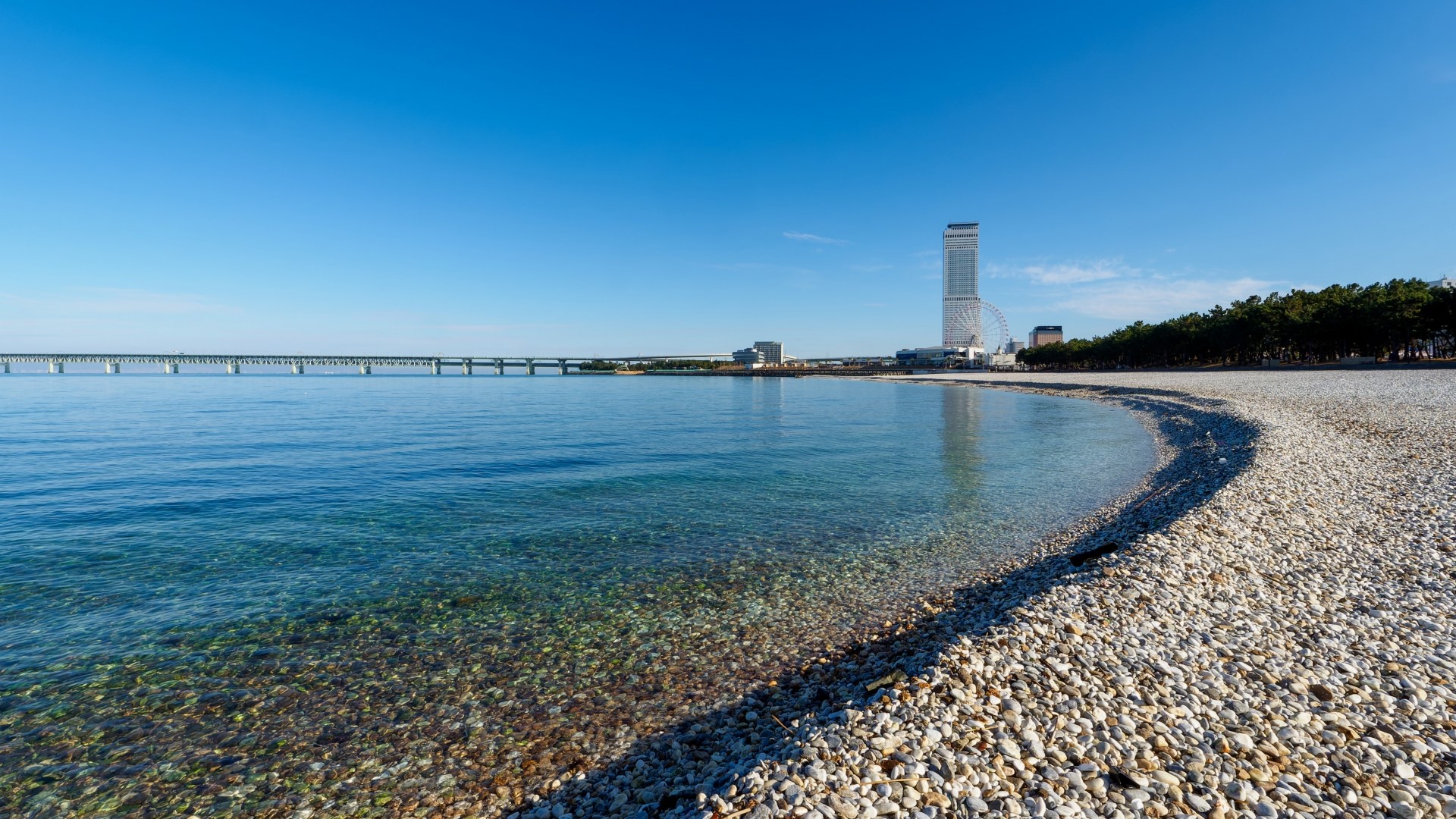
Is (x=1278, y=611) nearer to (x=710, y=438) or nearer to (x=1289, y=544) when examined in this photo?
(x=1289, y=544)

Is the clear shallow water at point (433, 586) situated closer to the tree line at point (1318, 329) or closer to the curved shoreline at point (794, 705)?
the curved shoreline at point (794, 705)

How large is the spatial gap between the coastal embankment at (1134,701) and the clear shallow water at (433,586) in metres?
1.31

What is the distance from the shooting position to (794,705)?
765cm

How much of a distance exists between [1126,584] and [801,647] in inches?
207

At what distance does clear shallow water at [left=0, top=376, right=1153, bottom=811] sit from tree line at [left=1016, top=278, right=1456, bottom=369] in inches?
3586

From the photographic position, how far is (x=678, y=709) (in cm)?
779

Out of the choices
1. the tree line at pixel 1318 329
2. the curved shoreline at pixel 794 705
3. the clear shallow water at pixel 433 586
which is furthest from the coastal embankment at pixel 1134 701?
the tree line at pixel 1318 329

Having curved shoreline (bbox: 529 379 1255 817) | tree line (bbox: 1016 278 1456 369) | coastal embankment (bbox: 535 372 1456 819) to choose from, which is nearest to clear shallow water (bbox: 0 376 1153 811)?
curved shoreline (bbox: 529 379 1255 817)

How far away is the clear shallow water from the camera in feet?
24.0

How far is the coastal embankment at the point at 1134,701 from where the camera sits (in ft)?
16.0

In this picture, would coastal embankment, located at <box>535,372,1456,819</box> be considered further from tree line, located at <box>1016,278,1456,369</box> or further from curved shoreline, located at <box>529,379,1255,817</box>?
tree line, located at <box>1016,278,1456,369</box>

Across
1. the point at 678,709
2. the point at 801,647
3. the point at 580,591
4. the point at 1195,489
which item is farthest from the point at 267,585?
the point at 1195,489

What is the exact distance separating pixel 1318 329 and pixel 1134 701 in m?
124

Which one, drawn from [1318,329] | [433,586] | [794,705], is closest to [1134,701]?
[794,705]
